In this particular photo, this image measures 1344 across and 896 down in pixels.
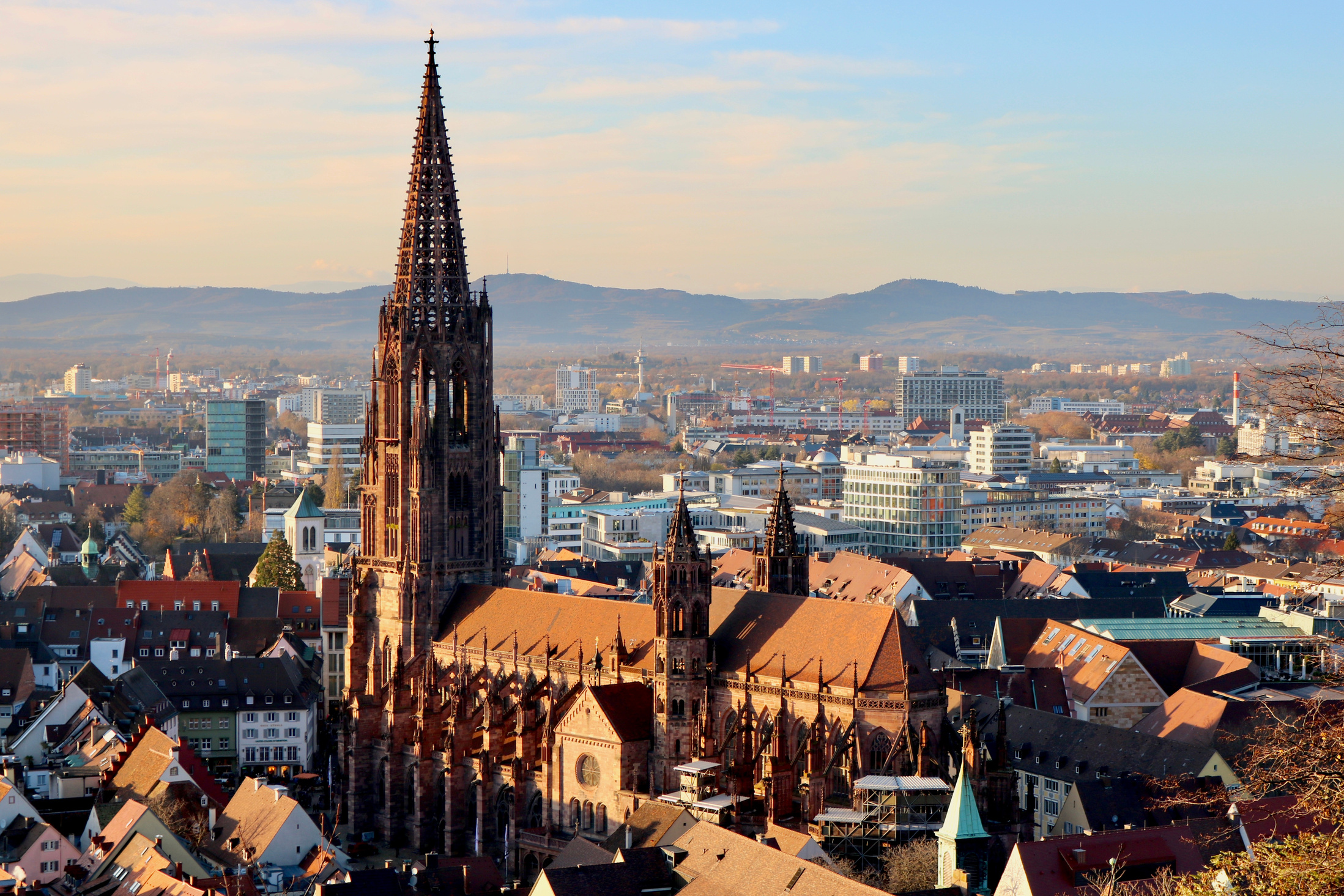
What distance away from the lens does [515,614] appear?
9012cm

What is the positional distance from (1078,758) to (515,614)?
27.5 m

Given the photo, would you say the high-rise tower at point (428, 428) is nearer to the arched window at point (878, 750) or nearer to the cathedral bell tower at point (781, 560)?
the cathedral bell tower at point (781, 560)

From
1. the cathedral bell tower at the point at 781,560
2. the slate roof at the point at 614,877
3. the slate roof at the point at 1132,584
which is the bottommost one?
the slate roof at the point at 1132,584

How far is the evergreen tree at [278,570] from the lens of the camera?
143 meters

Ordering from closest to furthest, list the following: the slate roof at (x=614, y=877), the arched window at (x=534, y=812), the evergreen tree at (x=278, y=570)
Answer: the slate roof at (x=614, y=877), the arched window at (x=534, y=812), the evergreen tree at (x=278, y=570)

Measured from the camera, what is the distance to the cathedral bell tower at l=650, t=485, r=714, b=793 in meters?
76.1

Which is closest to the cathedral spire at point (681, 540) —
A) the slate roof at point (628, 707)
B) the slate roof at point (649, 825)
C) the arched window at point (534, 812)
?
the slate roof at point (628, 707)

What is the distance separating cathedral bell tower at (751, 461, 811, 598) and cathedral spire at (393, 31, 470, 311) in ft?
63.2

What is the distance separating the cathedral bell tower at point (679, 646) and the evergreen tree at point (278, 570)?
229ft

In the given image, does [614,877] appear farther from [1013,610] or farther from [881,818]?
[1013,610]

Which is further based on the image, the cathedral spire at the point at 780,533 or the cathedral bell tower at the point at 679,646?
the cathedral spire at the point at 780,533

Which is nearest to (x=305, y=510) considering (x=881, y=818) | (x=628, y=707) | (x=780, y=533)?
(x=780, y=533)

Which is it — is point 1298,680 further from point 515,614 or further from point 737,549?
point 737,549

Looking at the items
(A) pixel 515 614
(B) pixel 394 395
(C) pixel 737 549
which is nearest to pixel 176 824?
(A) pixel 515 614
